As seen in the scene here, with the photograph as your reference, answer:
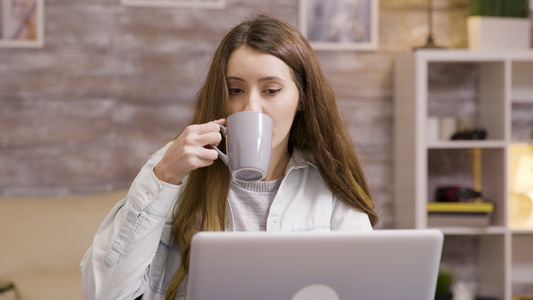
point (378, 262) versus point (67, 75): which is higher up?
point (67, 75)

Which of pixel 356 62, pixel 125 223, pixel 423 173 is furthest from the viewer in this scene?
pixel 356 62

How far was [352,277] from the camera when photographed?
32.2 inches

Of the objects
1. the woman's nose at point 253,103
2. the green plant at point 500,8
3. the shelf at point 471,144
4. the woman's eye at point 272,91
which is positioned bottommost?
the shelf at point 471,144

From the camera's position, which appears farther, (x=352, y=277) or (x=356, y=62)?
(x=356, y=62)

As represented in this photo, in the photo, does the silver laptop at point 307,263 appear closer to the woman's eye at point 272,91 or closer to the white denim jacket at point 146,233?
the white denim jacket at point 146,233

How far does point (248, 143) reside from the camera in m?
1.04

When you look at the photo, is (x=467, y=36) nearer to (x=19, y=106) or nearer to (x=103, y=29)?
(x=103, y=29)

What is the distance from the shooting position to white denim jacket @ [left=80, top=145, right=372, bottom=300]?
3.63 ft

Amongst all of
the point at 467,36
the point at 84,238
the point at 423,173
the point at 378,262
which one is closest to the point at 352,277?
the point at 378,262

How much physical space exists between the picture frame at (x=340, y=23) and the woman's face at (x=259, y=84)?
5.37ft

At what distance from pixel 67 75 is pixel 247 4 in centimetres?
89

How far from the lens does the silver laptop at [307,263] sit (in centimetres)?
78

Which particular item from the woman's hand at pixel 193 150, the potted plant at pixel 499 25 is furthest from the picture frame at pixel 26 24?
the potted plant at pixel 499 25

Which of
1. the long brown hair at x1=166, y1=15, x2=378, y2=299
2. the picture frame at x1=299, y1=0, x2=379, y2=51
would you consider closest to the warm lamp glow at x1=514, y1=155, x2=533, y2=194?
the picture frame at x1=299, y1=0, x2=379, y2=51
